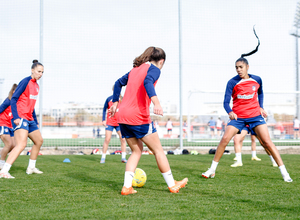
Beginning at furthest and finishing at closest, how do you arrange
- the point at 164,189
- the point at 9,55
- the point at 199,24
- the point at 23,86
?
the point at 199,24
the point at 9,55
the point at 23,86
the point at 164,189

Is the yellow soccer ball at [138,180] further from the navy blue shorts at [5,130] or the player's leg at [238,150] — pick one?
the navy blue shorts at [5,130]

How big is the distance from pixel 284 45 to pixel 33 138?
12192mm

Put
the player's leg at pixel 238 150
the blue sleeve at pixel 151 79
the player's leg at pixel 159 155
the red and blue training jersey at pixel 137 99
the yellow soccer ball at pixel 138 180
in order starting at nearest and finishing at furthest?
the blue sleeve at pixel 151 79, the red and blue training jersey at pixel 137 99, the player's leg at pixel 159 155, the yellow soccer ball at pixel 138 180, the player's leg at pixel 238 150

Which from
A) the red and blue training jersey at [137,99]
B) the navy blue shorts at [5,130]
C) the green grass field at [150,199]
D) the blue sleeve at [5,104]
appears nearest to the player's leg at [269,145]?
the green grass field at [150,199]

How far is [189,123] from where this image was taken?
51.1ft

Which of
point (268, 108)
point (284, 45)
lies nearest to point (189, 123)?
point (268, 108)

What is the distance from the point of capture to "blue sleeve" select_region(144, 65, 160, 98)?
3679 mm

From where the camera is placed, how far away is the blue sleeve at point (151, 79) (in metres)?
3.68

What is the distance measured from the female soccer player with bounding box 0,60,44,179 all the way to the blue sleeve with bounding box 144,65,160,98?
290 cm

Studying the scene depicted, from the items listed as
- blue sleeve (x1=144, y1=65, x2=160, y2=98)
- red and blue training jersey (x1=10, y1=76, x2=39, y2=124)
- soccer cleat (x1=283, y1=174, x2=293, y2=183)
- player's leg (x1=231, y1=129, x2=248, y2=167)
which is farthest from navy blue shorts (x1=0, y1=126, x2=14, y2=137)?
soccer cleat (x1=283, y1=174, x2=293, y2=183)

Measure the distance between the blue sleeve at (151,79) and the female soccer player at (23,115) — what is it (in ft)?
9.52

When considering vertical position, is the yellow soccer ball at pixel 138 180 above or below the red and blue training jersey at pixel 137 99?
below

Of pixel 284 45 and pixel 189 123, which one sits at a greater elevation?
pixel 284 45

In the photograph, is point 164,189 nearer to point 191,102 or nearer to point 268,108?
point 191,102
